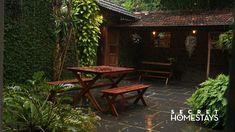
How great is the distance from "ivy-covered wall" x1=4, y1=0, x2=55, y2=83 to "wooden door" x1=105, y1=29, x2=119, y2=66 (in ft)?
11.2

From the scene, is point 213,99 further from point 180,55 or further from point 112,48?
point 180,55

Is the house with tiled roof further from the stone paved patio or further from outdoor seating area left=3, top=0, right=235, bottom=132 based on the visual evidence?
the stone paved patio

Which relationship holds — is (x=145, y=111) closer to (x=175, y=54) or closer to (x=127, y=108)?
(x=127, y=108)

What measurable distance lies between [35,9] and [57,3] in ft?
2.65

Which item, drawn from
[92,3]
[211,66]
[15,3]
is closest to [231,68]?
[15,3]

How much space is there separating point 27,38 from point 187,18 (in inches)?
269

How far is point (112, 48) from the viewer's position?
Answer: 1203 centimetres

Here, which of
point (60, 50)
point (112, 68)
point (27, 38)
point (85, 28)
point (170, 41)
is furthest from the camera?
point (170, 41)

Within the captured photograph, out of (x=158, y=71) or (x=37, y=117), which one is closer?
(x=37, y=117)

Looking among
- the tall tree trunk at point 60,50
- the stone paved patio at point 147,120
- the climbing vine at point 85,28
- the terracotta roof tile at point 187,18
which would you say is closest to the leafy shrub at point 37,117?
the stone paved patio at point 147,120

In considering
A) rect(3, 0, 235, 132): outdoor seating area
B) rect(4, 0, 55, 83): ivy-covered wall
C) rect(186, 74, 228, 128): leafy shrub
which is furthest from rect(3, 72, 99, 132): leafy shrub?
rect(4, 0, 55, 83): ivy-covered wall

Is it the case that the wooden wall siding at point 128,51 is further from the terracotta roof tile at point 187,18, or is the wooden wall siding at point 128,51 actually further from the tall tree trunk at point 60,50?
the tall tree trunk at point 60,50

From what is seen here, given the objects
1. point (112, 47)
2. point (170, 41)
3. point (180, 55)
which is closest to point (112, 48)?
point (112, 47)

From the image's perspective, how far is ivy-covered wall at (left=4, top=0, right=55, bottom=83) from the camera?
7.25 m
